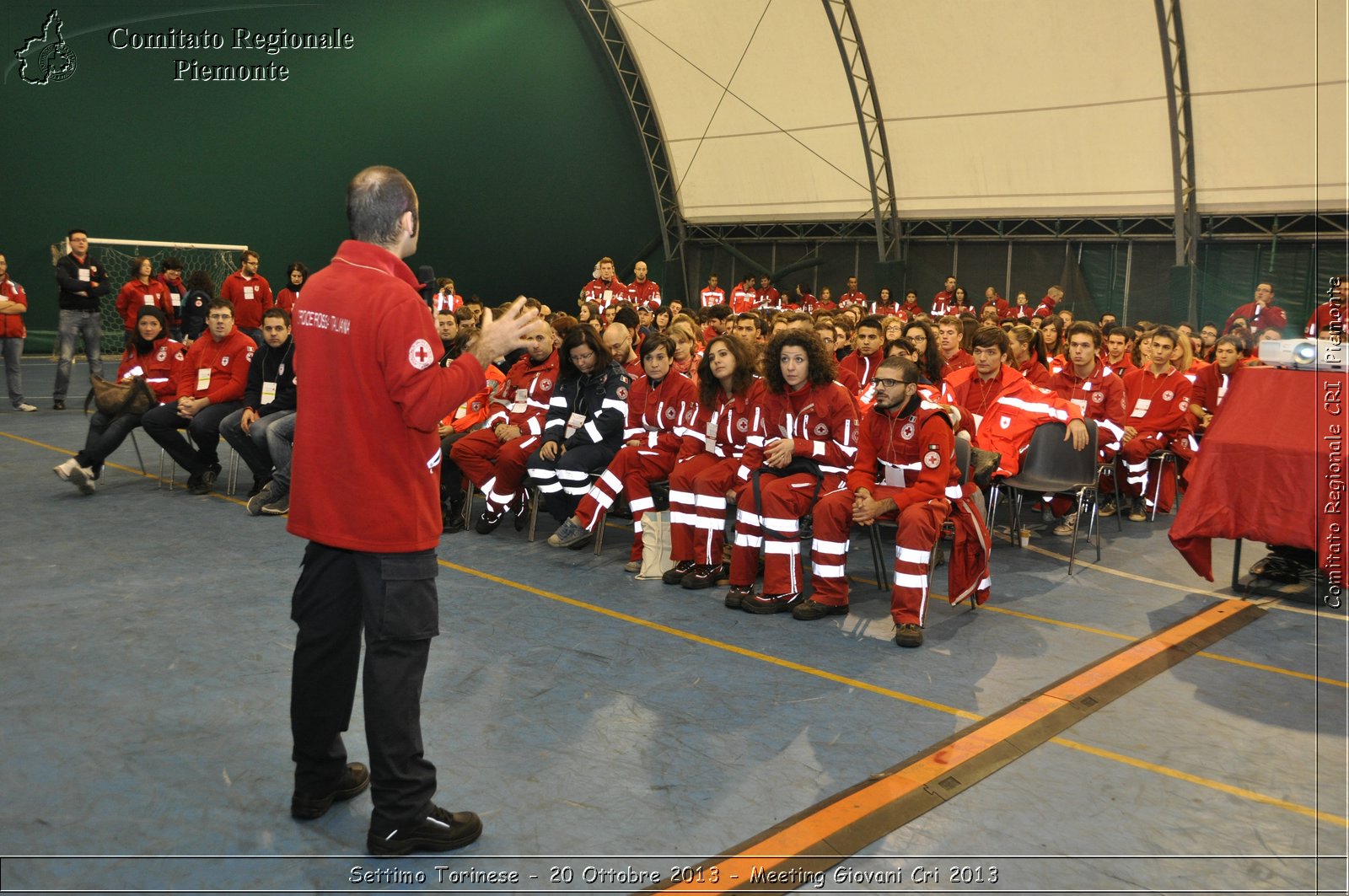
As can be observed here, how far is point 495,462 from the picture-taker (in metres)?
7.11

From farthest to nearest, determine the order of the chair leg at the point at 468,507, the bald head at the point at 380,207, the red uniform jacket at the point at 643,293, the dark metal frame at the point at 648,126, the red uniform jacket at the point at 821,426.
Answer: the dark metal frame at the point at 648,126, the red uniform jacket at the point at 643,293, the chair leg at the point at 468,507, the red uniform jacket at the point at 821,426, the bald head at the point at 380,207

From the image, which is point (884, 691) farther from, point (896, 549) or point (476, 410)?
point (476, 410)

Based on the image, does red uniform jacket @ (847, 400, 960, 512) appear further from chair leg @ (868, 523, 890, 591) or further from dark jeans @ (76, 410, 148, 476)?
dark jeans @ (76, 410, 148, 476)

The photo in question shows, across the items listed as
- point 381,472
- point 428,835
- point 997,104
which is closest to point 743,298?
point 997,104

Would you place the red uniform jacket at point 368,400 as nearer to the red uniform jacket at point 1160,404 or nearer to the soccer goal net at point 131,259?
the red uniform jacket at point 1160,404

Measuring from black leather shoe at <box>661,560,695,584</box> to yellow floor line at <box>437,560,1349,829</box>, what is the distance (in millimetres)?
676

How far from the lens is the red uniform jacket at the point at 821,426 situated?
5594mm

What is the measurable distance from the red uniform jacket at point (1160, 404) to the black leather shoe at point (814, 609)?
12.3ft

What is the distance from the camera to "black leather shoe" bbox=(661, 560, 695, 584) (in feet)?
Answer: 19.5

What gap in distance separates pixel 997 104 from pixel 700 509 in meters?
15.4

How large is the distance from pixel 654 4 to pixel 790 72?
3145mm

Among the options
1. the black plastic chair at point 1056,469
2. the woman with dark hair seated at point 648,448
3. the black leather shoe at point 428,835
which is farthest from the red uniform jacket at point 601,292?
the black leather shoe at point 428,835

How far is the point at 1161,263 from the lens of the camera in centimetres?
1945

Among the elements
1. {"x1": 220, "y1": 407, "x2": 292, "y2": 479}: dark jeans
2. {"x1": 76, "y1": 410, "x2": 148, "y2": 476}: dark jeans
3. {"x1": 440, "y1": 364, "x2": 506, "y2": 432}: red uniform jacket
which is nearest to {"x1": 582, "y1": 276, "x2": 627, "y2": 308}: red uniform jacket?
{"x1": 440, "y1": 364, "x2": 506, "y2": 432}: red uniform jacket
